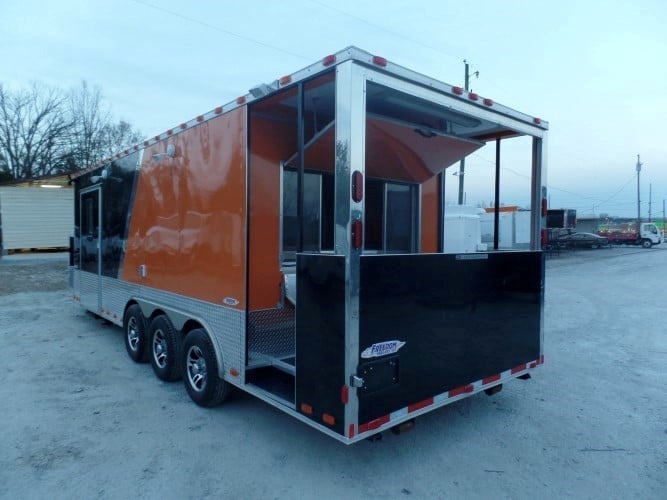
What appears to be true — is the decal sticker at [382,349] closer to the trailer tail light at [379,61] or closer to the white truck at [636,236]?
the trailer tail light at [379,61]

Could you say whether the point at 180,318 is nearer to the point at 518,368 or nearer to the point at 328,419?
the point at 328,419

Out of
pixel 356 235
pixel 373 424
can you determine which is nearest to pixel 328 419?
pixel 373 424

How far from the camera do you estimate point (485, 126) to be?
4410mm

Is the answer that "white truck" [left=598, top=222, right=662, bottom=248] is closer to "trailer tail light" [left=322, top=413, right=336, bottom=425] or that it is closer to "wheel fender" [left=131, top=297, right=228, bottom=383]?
"wheel fender" [left=131, top=297, right=228, bottom=383]

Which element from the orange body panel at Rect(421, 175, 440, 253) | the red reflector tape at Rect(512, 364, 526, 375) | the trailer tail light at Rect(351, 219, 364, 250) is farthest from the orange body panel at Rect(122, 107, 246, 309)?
the orange body panel at Rect(421, 175, 440, 253)

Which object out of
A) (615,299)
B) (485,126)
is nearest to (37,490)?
(485,126)

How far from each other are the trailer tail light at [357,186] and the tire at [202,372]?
2236 millimetres

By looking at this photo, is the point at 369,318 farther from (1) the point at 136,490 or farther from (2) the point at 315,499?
(1) the point at 136,490

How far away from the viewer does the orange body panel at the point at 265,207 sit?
414 centimetres

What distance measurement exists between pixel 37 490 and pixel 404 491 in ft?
7.97

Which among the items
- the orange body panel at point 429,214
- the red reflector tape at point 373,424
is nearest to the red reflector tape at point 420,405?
the red reflector tape at point 373,424

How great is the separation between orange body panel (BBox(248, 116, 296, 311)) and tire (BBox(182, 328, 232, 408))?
60cm

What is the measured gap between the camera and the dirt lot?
10.3ft

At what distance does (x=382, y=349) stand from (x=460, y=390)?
3.35ft
